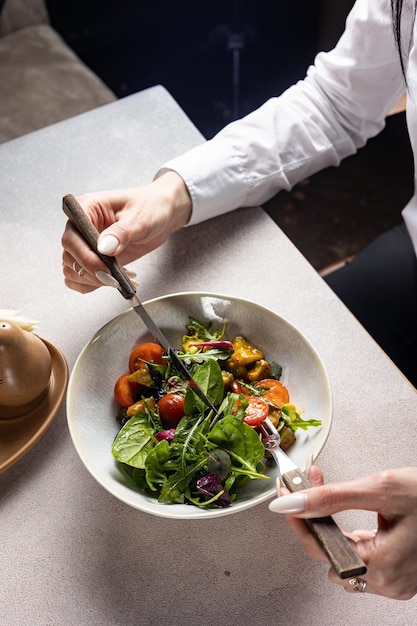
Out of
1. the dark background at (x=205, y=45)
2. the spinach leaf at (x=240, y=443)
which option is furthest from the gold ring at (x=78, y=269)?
the dark background at (x=205, y=45)

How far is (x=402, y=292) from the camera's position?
1.22 metres

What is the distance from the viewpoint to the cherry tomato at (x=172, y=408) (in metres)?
0.77

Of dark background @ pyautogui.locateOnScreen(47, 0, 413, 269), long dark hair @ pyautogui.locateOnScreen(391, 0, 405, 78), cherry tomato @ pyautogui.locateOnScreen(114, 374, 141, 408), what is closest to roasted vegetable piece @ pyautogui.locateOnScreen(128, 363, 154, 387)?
cherry tomato @ pyautogui.locateOnScreen(114, 374, 141, 408)

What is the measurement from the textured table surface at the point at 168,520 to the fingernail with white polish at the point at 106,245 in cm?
15

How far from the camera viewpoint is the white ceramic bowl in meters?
0.73

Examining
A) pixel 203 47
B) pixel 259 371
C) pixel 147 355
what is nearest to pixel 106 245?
pixel 147 355

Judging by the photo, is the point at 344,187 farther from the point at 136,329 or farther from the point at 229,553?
the point at 229,553

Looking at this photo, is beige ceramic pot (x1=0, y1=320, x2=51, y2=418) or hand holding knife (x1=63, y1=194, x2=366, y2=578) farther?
beige ceramic pot (x1=0, y1=320, x2=51, y2=418)

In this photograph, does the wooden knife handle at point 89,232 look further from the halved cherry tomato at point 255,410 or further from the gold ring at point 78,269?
the halved cherry tomato at point 255,410

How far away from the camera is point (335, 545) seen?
62 centimetres

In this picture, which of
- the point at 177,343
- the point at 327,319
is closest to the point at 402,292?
the point at 327,319

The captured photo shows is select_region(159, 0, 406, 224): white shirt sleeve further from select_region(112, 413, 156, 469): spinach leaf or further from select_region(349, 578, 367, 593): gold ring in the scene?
select_region(349, 578, 367, 593): gold ring

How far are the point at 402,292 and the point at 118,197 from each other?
575mm

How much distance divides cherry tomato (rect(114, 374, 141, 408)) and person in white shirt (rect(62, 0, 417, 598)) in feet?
0.55
